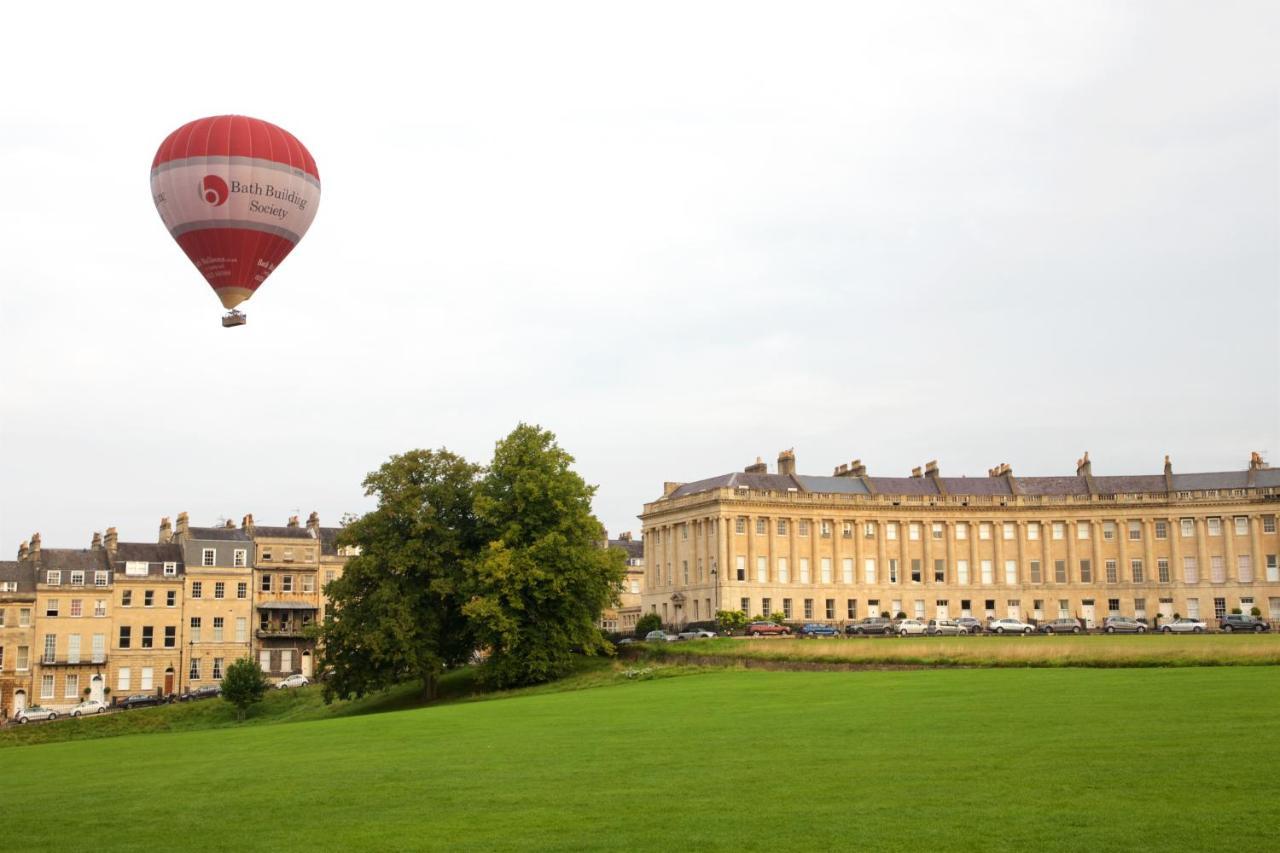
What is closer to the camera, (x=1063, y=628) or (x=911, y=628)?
(x=1063, y=628)

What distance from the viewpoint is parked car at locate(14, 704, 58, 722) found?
70.4 metres

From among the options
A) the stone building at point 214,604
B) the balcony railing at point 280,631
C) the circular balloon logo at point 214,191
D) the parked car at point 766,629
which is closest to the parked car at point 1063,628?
the parked car at point 766,629

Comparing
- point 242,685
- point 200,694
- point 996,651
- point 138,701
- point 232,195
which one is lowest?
point 138,701

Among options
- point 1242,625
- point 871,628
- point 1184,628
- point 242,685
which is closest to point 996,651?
point 871,628

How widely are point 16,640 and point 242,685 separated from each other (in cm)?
2324

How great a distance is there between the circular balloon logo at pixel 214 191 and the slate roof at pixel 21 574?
54.0 meters

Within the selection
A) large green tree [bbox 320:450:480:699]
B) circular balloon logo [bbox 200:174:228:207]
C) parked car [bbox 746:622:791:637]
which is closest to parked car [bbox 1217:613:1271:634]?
parked car [bbox 746:622:791:637]

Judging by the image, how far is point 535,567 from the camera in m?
59.8

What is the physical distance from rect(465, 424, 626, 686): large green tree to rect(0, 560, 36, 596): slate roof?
3475 cm

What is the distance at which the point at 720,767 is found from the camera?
21.8m

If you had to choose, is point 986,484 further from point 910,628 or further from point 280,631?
point 280,631

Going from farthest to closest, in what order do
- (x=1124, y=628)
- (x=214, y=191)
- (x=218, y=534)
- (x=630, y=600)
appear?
(x=630, y=600), (x=218, y=534), (x=1124, y=628), (x=214, y=191)

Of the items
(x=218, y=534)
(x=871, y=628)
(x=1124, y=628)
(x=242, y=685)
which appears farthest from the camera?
(x=218, y=534)

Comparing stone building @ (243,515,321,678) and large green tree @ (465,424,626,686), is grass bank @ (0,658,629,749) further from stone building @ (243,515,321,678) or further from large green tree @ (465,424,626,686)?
stone building @ (243,515,321,678)
